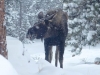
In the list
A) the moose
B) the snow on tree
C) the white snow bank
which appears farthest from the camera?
the snow on tree

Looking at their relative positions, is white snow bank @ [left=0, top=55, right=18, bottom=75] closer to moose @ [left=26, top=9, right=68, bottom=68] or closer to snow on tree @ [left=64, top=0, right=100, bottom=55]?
moose @ [left=26, top=9, right=68, bottom=68]

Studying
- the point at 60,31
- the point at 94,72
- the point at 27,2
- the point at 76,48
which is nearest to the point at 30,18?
the point at 27,2

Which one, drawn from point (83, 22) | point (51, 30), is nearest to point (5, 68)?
point (51, 30)

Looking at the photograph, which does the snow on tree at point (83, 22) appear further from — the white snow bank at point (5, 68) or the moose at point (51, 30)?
the white snow bank at point (5, 68)

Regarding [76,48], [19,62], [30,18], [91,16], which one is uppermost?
[91,16]

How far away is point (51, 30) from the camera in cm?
827

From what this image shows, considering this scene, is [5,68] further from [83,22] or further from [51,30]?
[83,22]

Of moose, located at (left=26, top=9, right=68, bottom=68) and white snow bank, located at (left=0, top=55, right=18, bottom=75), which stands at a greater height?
white snow bank, located at (left=0, top=55, right=18, bottom=75)

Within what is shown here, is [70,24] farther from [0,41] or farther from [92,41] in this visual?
[0,41]

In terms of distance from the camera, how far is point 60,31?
8453mm

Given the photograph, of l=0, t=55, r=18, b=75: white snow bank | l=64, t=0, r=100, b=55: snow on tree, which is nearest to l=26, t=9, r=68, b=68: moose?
l=64, t=0, r=100, b=55: snow on tree

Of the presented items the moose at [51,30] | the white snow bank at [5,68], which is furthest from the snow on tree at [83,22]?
the white snow bank at [5,68]

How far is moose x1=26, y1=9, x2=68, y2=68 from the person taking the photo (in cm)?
789

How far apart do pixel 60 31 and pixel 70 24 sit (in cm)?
278
